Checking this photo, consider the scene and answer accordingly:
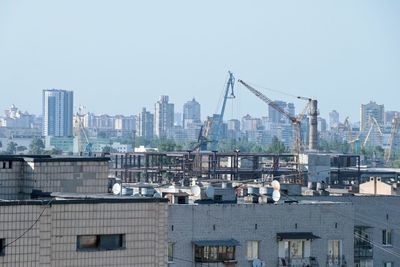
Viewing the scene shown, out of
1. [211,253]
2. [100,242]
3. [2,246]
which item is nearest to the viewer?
[2,246]

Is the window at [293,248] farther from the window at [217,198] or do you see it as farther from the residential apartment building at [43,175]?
the residential apartment building at [43,175]

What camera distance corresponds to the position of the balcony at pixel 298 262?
171 feet

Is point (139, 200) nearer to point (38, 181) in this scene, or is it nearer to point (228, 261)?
point (38, 181)

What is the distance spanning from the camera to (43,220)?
101 feet

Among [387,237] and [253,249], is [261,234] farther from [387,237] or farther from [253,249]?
[387,237]

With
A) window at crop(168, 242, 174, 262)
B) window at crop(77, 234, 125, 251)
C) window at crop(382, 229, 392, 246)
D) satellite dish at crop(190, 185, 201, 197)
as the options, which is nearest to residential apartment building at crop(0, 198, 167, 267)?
window at crop(77, 234, 125, 251)

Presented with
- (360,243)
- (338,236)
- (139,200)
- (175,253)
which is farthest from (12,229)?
(360,243)

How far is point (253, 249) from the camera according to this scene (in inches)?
2018

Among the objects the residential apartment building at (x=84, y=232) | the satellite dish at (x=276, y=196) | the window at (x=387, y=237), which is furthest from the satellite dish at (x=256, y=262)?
the residential apartment building at (x=84, y=232)

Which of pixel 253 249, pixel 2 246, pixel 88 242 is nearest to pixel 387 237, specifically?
pixel 253 249

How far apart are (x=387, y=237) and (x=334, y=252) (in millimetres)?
6991

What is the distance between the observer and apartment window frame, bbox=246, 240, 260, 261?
51.1 m

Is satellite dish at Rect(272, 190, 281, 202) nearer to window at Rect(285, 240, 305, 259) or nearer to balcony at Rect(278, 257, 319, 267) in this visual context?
balcony at Rect(278, 257, 319, 267)

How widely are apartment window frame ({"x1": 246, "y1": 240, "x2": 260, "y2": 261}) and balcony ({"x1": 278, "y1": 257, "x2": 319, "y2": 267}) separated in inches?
36.4
